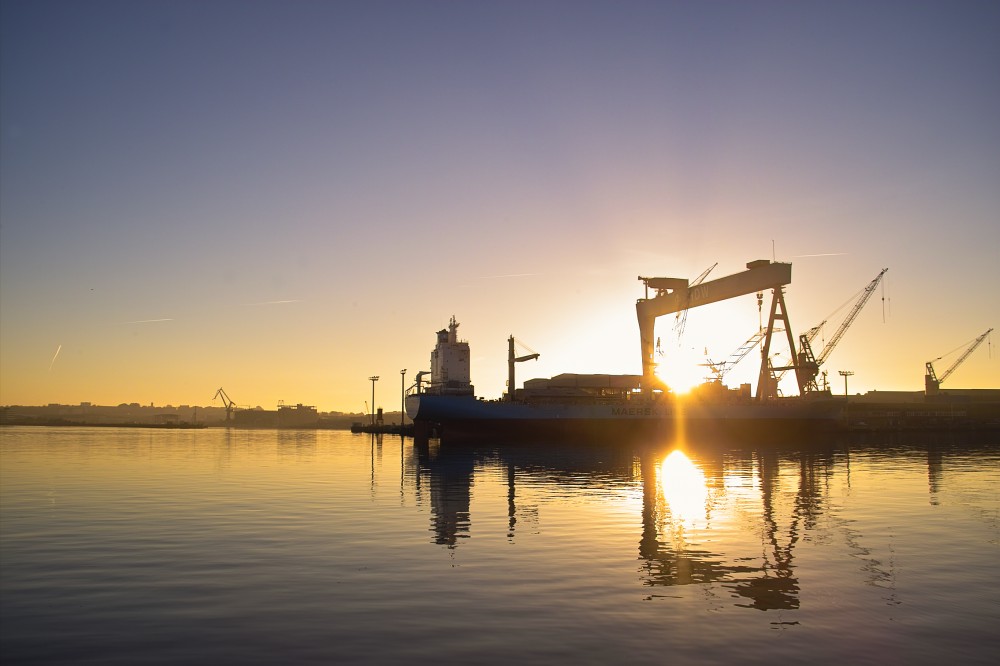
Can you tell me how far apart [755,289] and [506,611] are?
3087 inches

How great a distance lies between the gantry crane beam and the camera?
83.9 meters

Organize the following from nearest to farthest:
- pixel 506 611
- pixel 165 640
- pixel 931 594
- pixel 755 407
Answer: pixel 165 640, pixel 506 611, pixel 931 594, pixel 755 407

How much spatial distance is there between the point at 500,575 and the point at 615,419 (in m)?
70.0

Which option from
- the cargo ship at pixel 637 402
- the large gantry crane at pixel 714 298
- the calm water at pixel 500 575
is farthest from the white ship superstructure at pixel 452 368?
the calm water at pixel 500 575

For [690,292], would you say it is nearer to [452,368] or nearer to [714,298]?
[714,298]

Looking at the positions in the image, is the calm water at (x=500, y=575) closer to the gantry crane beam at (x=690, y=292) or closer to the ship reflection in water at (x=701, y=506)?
the ship reflection in water at (x=701, y=506)

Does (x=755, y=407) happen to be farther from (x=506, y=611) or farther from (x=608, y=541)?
(x=506, y=611)

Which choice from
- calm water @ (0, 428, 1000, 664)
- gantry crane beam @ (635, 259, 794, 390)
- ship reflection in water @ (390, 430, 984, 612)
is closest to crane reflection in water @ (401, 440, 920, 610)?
ship reflection in water @ (390, 430, 984, 612)

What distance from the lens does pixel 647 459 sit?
182 ft

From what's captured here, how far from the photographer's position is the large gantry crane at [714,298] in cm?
8400

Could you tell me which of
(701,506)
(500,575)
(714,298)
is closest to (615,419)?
(714,298)

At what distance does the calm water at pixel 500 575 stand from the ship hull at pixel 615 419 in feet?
153

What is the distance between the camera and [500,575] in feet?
49.5

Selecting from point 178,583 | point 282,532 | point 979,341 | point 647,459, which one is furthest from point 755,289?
point 979,341
